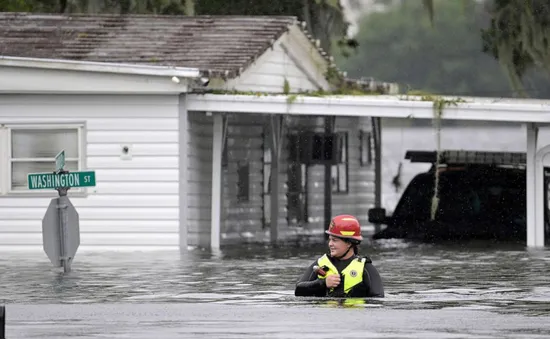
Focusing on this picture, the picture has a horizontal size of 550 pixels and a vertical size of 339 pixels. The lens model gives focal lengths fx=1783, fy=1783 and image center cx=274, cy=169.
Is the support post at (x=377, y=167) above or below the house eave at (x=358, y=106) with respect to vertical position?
below

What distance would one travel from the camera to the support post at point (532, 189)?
29047 mm

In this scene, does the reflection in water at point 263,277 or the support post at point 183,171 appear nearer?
the reflection in water at point 263,277

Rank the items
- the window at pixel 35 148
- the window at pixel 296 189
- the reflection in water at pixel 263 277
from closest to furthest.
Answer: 1. the reflection in water at pixel 263 277
2. the window at pixel 35 148
3. the window at pixel 296 189

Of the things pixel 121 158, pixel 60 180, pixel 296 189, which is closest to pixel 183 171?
pixel 121 158

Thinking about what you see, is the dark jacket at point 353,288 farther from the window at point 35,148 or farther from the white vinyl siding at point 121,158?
the window at point 35,148

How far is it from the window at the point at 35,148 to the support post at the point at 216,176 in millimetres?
2301

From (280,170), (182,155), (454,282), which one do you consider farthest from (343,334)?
(280,170)

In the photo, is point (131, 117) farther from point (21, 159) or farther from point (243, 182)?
point (243, 182)

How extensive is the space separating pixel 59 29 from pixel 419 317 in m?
17.7

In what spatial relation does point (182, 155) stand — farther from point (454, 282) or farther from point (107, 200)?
point (454, 282)

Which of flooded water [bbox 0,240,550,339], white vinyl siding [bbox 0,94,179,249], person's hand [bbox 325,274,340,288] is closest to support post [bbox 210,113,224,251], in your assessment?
white vinyl siding [bbox 0,94,179,249]

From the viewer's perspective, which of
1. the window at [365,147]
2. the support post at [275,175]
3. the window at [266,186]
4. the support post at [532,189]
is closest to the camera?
the support post at [532,189]

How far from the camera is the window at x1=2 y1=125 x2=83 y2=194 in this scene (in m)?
28.8

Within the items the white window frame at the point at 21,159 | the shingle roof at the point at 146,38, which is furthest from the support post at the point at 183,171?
the white window frame at the point at 21,159
